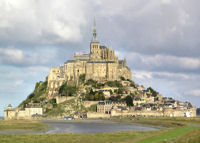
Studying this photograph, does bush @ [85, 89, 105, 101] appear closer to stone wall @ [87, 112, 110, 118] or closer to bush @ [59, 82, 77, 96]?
bush @ [59, 82, 77, 96]

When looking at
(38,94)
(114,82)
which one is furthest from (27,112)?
(114,82)

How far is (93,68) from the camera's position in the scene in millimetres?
141000

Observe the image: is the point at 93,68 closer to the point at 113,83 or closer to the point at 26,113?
the point at 113,83

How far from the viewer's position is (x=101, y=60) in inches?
5787

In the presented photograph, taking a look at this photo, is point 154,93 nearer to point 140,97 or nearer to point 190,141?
point 140,97

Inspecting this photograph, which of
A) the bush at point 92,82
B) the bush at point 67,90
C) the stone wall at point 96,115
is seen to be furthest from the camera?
the bush at point 92,82

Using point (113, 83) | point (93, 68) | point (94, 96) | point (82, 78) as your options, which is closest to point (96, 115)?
Answer: point (94, 96)

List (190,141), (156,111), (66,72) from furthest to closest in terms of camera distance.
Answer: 1. (66,72)
2. (156,111)
3. (190,141)

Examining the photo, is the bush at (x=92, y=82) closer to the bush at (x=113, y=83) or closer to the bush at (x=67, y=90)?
the bush at (x=113, y=83)

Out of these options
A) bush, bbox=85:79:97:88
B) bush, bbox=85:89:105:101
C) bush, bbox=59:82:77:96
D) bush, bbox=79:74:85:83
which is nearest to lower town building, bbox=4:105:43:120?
bush, bbox=59:82:77:96

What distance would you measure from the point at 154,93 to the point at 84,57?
35811 mm

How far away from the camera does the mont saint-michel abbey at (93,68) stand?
14088 cm

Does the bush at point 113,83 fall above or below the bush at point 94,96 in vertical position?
above

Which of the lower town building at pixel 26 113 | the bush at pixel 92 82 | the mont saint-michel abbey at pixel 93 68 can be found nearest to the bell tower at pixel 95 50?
the mont saint-michel abbey at pixel 93 68
